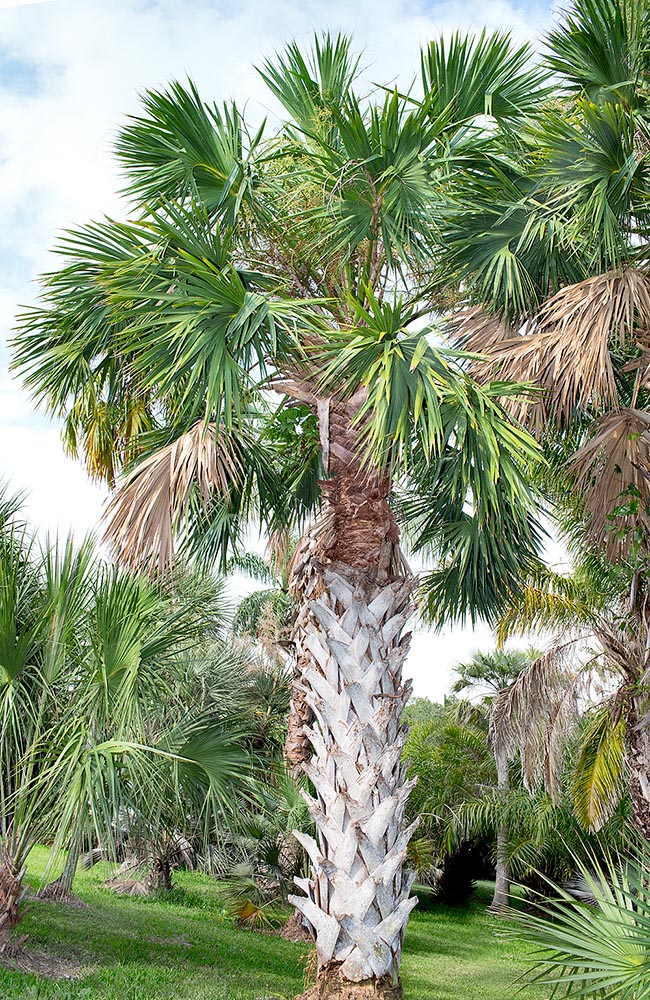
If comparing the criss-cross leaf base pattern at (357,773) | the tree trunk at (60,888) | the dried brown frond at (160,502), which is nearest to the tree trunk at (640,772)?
the criss-cross leaf base pattern at (357,773)

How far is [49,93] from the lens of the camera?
6.07 meters

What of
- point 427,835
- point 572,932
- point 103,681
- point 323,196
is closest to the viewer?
point 572,932

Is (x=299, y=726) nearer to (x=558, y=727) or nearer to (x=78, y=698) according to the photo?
(x=78, y=698)

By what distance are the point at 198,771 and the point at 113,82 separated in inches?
204

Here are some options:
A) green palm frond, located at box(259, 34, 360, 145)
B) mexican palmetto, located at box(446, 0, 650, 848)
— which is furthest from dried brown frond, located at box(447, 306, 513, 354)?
green palm frond, located at box(259, 34, 360, 145)

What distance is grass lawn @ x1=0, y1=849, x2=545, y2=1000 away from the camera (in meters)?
6.25

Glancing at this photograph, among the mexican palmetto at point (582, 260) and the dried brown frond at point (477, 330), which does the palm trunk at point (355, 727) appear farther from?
the mexican palmetto at point (582, 260)

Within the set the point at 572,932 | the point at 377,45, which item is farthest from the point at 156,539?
the point at 377,45

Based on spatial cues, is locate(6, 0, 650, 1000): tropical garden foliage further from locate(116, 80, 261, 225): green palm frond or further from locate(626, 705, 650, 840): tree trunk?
locate(626, 705, 650, 840): tree trunk

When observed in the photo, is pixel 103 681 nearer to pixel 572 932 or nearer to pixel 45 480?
pixel 45 480

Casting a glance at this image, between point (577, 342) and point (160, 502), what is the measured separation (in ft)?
10.0

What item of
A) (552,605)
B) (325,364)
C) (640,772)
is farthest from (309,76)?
(552,605)

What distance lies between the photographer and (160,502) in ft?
19.2

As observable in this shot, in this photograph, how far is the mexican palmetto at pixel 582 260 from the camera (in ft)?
17.6
